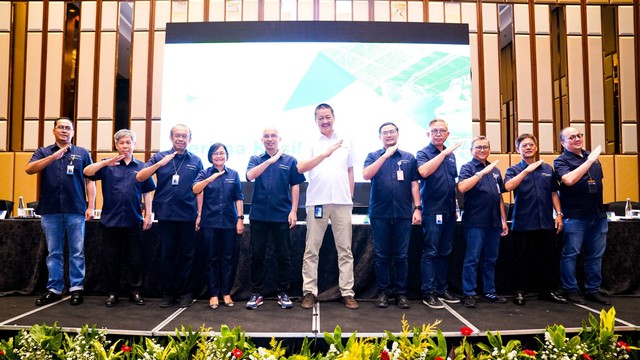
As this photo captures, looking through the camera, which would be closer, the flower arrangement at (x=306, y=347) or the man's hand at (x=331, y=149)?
the flower arrangement at (x=306, y=347)

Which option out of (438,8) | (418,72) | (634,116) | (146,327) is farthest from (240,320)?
(634,116)

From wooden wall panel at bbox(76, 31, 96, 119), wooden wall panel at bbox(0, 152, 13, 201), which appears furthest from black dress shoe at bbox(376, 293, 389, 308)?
wooden wall panel at bbox(0, 152, 13, 201)

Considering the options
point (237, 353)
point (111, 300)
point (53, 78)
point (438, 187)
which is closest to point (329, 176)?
point (438, 187)

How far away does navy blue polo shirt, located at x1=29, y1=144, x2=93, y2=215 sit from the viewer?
322cm

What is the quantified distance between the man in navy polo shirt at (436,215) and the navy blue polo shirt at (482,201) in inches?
4.3

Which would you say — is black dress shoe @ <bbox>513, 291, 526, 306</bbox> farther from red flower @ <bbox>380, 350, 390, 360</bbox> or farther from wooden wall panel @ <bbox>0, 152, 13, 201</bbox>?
wooden wall panel @ <bbox>0, 152, 13, 201</bbox>

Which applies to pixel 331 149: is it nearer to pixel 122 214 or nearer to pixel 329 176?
pixel 329 176

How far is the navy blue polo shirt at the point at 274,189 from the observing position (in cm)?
314

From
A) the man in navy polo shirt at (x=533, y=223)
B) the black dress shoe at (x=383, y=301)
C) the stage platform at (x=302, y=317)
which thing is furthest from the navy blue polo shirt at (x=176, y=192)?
the man in navy polo shirt at (x=533, y=223)

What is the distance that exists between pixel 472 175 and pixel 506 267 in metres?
0.86

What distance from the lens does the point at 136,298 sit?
322cm

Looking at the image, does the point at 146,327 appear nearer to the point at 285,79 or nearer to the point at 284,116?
the point at 284,116

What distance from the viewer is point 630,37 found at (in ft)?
19.4

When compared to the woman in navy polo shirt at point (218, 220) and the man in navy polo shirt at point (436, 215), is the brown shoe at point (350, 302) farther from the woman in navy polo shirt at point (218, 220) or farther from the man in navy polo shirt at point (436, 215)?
the woman in navy polo shirt at point (218, 220)
